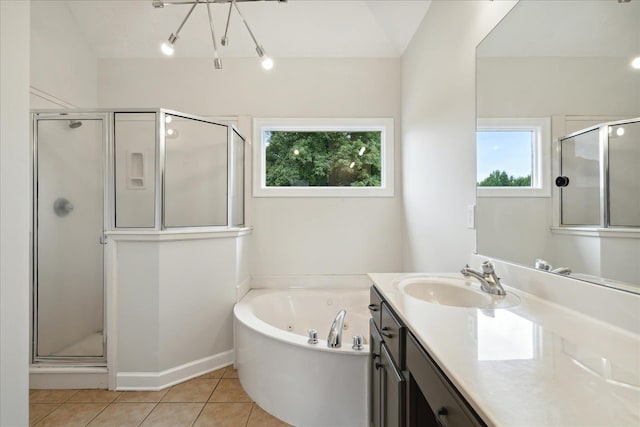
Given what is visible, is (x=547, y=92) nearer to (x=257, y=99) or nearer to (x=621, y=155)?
(x=621, y=155)

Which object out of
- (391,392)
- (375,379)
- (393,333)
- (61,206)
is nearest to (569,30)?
(393,333)

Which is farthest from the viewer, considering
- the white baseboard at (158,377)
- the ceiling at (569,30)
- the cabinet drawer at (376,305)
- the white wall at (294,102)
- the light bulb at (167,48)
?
the white wall at (294,102)

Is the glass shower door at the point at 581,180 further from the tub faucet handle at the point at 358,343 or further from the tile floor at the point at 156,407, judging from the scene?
the tile floor at the point at 156,407

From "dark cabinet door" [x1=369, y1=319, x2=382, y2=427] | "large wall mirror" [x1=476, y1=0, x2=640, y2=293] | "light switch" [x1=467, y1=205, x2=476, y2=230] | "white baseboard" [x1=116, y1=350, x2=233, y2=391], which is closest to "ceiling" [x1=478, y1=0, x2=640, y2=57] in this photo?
"large wall mirror" [x1=476, y1=0, x2=640, y2=293]

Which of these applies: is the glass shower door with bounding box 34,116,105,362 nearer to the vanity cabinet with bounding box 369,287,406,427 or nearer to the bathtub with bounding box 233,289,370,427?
the bathtub with bounding box 233,289,370,427

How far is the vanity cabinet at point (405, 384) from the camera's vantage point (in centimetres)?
65

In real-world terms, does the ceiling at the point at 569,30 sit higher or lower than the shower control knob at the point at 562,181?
higher

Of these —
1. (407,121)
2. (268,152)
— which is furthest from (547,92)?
(268,152)

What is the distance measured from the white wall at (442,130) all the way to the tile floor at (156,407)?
151 cm

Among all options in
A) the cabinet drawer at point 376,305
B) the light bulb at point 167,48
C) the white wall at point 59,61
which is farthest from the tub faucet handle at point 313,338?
the white wall at point 59,61

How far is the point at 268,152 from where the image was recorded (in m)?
3.01

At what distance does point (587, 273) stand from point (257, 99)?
278cm

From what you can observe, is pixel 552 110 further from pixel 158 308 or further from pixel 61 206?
pixel 61 206

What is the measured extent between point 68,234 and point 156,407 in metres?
1.42
